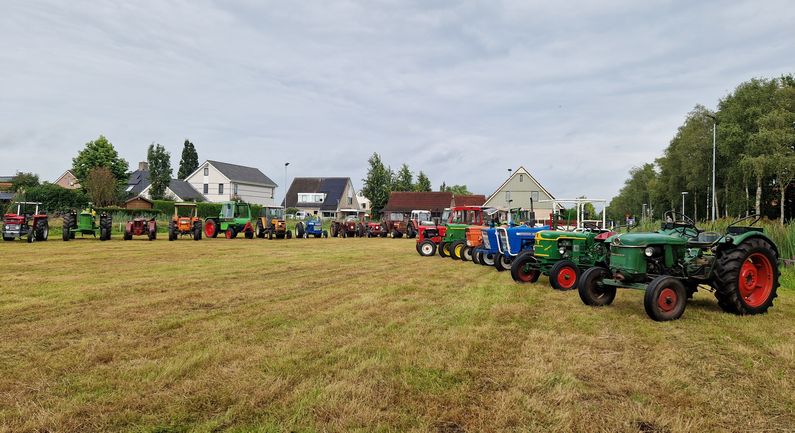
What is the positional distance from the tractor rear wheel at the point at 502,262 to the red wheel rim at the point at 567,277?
3363 millimetres

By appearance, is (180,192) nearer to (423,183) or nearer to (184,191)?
(184,191)

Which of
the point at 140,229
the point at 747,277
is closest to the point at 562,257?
the point at 747,277

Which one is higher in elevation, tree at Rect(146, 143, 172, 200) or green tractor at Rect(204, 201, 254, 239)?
tree at Rect(146, 143, 172, 200)

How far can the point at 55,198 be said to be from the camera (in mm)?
43375

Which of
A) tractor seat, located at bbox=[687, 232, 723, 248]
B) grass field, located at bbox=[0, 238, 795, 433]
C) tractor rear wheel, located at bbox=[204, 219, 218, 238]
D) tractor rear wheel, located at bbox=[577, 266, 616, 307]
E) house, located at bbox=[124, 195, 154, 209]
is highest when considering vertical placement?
house, located at bbox=[124, 195, 154, 209]

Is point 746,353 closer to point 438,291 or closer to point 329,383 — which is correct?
point 329,383

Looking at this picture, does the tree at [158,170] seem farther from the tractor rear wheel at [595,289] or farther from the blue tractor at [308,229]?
the tractor rear wheel at [595,289]

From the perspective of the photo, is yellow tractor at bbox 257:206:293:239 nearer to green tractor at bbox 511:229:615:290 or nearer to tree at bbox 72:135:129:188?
green tractor at bbox 511:229:615:290

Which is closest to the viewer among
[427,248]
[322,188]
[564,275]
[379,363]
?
[379,363]

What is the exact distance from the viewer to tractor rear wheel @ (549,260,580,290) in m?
9.80

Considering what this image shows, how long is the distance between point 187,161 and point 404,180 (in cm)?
3369

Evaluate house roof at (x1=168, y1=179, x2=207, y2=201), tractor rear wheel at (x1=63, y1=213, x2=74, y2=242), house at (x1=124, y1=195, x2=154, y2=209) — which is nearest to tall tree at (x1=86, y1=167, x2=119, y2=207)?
house at (x1=124, y1=195, x2=154, y2=209)

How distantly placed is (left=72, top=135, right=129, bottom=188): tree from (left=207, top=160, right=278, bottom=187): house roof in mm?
10036

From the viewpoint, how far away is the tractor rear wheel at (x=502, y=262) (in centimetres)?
1321
